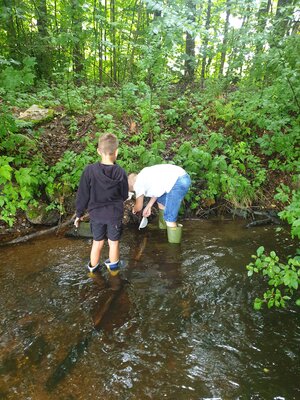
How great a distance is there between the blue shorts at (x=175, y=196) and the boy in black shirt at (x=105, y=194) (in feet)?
4.16

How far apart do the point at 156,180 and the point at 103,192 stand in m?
1.27

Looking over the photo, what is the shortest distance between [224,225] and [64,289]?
3.71m

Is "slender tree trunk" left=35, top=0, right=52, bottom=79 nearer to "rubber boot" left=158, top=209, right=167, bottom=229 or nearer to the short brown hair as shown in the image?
"rubber boot" left=158, top=209, right=167, bottom=229

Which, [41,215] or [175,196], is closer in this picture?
[175,196]

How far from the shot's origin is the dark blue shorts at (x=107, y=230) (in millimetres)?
4359

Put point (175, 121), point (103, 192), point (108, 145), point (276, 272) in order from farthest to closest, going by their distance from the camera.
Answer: point (175, 121) → point (103, 192) → point (108, 145) → point (276, 272)

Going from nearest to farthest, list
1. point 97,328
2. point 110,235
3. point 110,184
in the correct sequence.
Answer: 1. point 97,328
2. point 110,184
3. point 110,235

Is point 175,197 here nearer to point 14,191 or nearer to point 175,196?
point 175,196

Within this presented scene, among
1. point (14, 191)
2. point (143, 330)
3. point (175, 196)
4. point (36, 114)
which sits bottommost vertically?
point (143, 330)

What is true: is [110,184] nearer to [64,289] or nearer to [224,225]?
[64,289]

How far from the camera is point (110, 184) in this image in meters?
4.11

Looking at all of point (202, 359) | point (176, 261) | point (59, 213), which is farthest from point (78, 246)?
point (202, 359)

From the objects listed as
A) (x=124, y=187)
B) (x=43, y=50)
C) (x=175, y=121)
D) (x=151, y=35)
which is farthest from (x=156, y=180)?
(x=43, y=50)

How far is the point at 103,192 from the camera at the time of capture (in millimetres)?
4156
